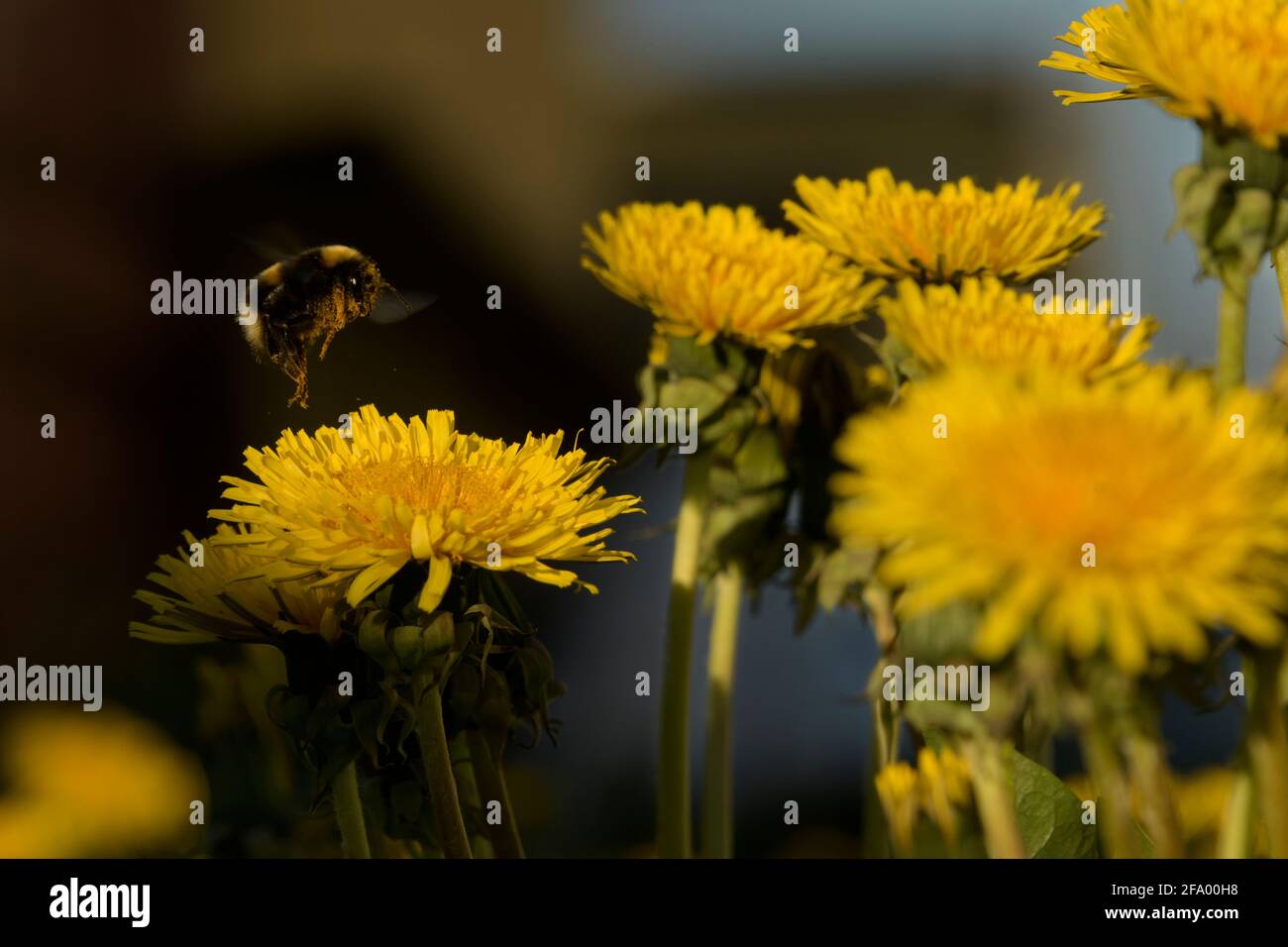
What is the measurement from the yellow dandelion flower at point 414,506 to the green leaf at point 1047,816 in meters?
0.14

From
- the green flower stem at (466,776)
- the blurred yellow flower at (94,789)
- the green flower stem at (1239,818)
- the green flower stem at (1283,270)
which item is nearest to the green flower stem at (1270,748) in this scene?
the green flower stem at (1239,818)

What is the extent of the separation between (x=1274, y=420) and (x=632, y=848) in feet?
1.14

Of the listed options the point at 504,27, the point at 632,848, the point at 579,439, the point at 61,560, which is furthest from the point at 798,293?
the point at 61,560

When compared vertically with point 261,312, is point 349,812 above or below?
below

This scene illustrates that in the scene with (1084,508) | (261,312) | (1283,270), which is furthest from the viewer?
(261,312)

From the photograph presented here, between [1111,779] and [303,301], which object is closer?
[1111,779]

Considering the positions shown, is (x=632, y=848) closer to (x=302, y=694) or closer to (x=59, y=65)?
(x=302, y=694)

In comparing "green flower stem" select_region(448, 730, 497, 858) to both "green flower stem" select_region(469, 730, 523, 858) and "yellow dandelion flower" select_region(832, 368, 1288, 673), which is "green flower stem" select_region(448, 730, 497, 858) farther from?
"yellow dandelion flower" select_region(832, 368, 1288, 673)

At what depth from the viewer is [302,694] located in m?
0.39

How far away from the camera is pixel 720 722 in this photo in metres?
0.47

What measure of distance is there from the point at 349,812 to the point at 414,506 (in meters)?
0.10

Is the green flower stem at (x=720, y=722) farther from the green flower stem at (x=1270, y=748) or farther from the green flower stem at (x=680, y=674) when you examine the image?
the green flower stem at (x=1270, y=748)

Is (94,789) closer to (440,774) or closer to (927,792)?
(440,774)

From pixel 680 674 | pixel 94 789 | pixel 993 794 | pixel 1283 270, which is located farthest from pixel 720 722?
pixel 94 789
